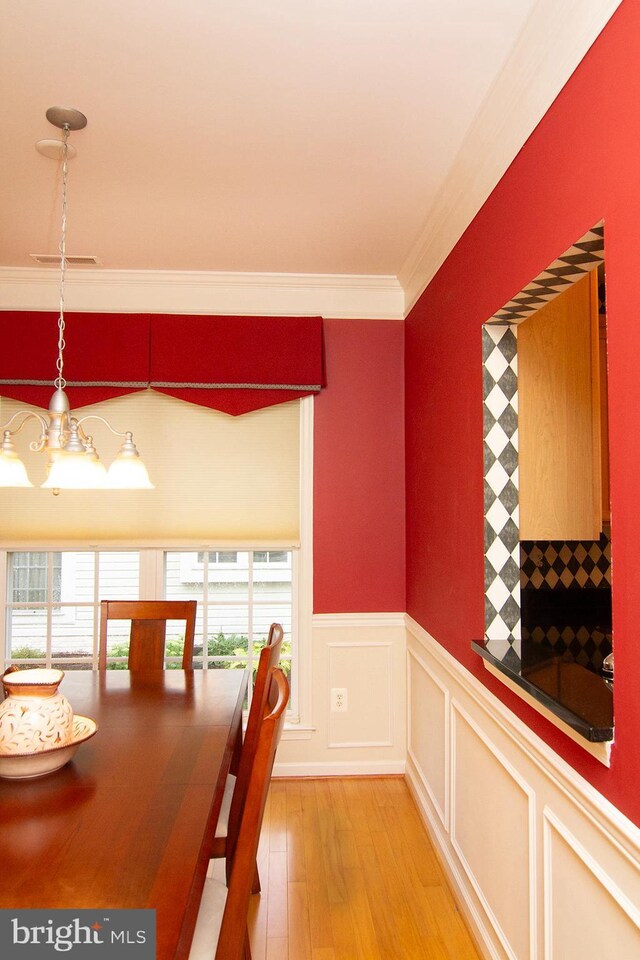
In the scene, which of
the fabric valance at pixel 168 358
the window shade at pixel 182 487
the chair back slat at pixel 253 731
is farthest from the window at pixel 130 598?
the chair back slat at pixel 253 731

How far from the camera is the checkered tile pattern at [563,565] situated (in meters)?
3.16

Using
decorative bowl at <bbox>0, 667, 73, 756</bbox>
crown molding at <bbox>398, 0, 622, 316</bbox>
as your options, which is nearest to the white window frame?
crown molding at <bbox>398, 0, 622, 316</bbox>

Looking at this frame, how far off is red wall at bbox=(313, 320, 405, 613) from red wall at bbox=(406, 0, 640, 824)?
53 cm

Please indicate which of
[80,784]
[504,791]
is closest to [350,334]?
[504,791]

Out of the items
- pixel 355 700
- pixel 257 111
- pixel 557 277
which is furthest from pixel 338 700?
pixel 257 111

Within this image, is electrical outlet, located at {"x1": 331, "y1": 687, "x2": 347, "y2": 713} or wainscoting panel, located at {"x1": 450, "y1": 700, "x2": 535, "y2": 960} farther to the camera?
electrical outlet, located at {"x1": 331, "y1": 687, "x2": 347, "y2": 713}

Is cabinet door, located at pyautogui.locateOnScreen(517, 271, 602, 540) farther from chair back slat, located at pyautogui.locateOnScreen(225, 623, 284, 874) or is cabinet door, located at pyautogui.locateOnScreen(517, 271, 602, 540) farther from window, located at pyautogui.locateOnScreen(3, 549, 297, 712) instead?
window, located at pyautogui.locateOnScreen(3, 549, 297, 712)

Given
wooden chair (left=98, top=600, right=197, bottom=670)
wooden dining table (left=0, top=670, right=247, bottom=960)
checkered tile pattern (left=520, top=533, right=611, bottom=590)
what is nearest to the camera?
wooden dining table (left=0, top=670, right=247, bottom=960)

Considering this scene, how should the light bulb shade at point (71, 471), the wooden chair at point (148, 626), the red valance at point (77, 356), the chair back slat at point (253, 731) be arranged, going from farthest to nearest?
the red valance at point (77, 356) → the wooden chair at point (148, 626) → the light bulb shade at point (71, 471) → the chair back slat at point (253, 731)

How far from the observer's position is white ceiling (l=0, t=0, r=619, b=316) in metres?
1.67

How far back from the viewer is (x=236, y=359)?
11.7 ft

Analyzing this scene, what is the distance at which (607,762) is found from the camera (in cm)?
132

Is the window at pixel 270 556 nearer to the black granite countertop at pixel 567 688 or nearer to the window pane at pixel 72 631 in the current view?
the window pane at pixel 72 631

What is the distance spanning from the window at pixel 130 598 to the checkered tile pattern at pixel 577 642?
1568 mm
